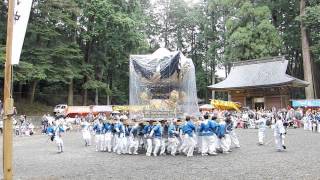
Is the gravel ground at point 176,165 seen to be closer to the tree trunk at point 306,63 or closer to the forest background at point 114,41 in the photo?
the forest background at point 114,41

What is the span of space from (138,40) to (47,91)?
12.6 metres

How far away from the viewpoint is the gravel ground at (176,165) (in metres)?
12.4

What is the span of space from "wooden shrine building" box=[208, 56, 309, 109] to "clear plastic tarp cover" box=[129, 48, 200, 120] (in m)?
22.2

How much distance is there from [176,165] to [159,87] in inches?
255

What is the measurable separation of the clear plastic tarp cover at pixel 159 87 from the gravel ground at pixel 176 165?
2.91 metres

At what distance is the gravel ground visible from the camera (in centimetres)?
1240

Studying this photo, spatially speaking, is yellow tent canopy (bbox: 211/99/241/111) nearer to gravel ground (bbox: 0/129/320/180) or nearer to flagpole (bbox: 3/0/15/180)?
gravel ground (bbox: 0/129/320/180)

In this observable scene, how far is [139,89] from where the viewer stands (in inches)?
808

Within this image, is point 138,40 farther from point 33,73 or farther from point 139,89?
point 139,89

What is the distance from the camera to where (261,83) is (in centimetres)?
4284

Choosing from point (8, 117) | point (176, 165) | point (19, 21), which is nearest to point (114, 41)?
point (176, 165)

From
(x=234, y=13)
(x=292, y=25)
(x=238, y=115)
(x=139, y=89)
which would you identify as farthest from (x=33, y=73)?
(x=292, y=25)

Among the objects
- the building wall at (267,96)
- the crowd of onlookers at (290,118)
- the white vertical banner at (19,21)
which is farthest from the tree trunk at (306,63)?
the white vertical banner at (19,21)

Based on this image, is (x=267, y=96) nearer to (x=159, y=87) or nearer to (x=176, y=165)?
(x=159, y=87)
